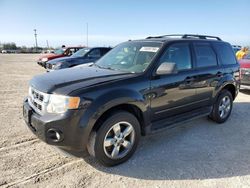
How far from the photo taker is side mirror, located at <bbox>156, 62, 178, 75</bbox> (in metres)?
3.31

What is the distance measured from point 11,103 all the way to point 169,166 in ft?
15.6

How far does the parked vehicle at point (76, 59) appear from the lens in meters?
9.91

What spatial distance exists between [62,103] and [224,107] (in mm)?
3830

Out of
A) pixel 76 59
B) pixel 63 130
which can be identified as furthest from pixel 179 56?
pixel 76 59

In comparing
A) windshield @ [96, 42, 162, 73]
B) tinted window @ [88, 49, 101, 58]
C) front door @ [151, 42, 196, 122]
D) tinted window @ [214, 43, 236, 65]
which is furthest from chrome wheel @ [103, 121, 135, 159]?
tinted window @ [88, 49, 101, 58]

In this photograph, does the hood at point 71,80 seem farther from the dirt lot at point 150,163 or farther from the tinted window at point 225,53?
the tinted window at point 225,53

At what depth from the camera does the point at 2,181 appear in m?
2.73

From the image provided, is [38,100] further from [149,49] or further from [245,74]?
[245,74]

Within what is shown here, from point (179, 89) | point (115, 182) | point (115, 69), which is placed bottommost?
point (115, 182)

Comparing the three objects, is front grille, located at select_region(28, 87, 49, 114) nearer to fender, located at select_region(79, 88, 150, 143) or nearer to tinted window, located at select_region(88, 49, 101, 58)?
fender, located at select_region(79, 88, 150, 143)

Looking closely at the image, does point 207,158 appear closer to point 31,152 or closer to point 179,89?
point 179,89

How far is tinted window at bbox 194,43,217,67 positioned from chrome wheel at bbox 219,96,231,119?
0.94 meters

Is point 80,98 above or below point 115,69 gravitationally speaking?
below

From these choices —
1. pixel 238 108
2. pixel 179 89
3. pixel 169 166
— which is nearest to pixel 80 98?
pixel 169 166
